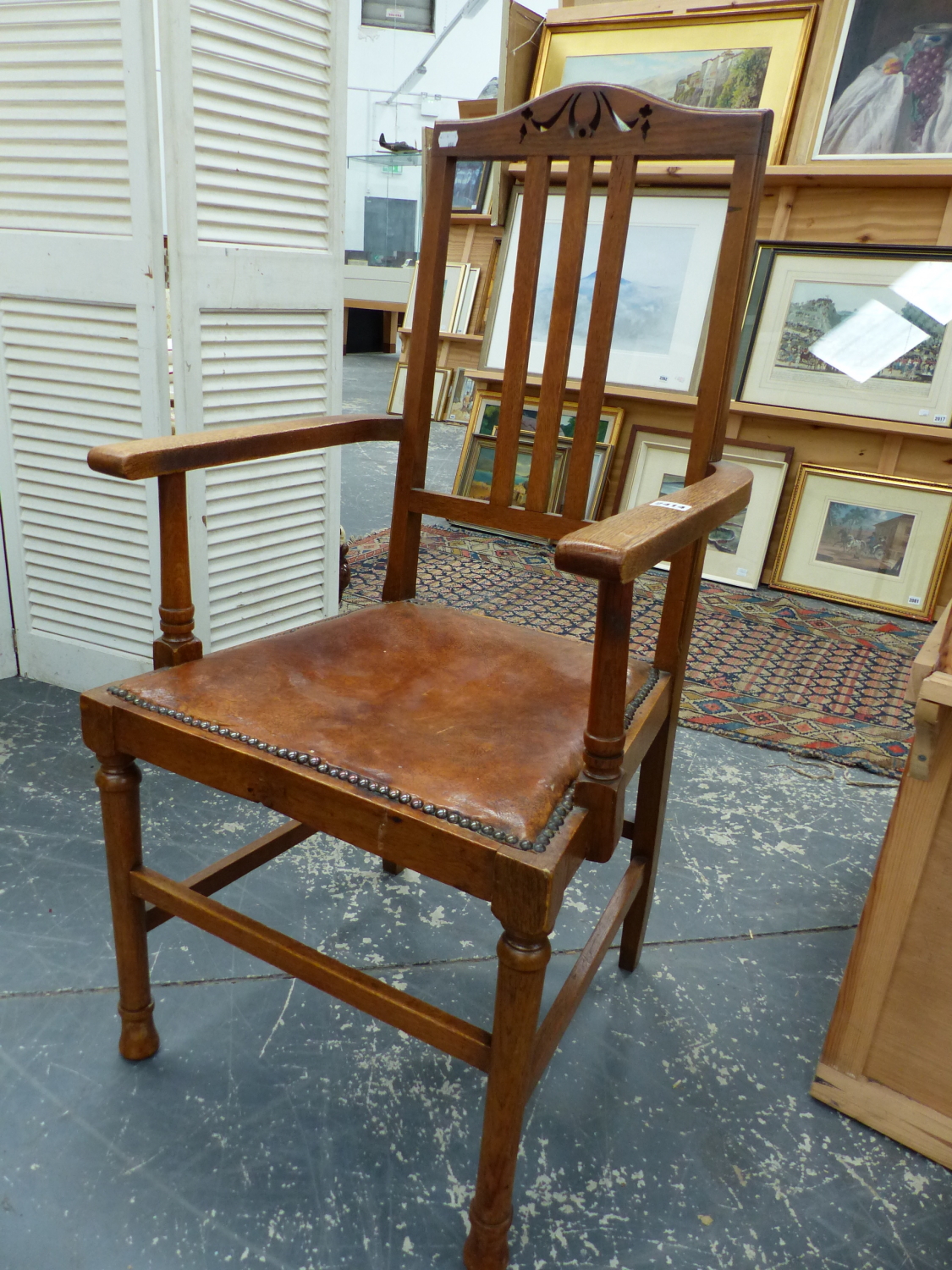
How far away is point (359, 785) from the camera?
0.82 metres

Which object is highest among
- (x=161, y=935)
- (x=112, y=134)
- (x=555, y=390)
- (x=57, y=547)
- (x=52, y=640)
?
(x=112, y=134)

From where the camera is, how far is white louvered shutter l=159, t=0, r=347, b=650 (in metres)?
1.58

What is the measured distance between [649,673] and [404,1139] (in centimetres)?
65

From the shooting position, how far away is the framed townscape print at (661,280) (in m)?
3.17

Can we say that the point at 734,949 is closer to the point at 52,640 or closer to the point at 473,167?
the point at 52,640

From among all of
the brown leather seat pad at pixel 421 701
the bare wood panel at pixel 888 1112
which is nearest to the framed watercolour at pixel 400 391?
the brown leather seat pad at pixel 421 701

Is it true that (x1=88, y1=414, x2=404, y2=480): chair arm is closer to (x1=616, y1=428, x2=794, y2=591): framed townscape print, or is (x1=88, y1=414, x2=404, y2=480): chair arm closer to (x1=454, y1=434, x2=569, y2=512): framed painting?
(x1=616, y1=428, x2=794, y2=591): framed townscape print

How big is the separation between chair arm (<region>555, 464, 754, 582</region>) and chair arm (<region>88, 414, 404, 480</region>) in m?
0.46

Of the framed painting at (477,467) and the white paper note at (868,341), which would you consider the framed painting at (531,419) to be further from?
the white paper note at (868,341)

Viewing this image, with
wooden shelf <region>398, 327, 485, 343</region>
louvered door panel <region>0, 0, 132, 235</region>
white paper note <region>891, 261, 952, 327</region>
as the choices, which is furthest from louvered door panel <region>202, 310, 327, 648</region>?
wooden shelf <region>398, 327, 485, 343</region>

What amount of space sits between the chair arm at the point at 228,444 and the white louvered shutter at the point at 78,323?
0.68m

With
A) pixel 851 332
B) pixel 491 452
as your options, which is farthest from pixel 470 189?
pixel 851 332

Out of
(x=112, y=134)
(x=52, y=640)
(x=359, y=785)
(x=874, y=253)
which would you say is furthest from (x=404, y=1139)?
(x=874, y=253)

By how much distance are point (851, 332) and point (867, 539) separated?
0.75m
